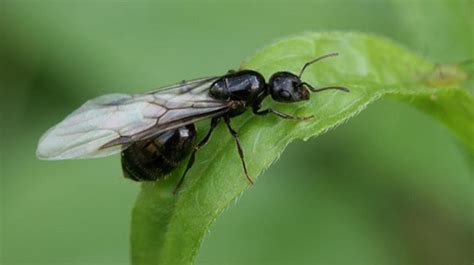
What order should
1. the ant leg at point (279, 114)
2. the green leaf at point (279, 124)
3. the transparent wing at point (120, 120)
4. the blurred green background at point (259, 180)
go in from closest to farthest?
the green leaf at point (279, 124) → the ant leg at point (279, 114) → the transparent wing at point (120, 120) → the blurred green background at point (259, 180)

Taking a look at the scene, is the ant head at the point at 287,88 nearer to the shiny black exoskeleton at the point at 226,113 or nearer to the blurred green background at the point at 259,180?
the shiny black exoskeleton at the point at 226,113

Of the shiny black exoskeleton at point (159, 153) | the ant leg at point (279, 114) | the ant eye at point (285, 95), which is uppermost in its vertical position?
the ant eye at point (285, 95)

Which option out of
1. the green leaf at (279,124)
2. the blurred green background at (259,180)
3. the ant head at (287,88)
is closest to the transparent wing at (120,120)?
the green leaf at (279,124)

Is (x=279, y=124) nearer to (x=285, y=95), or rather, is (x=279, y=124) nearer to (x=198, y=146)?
(x=285, y=95)

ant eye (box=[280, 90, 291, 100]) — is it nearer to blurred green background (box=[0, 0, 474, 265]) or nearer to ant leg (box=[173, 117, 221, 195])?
ant leg (box=[173, 117, 221, 195])

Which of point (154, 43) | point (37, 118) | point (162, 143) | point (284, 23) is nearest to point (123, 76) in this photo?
point (154, 43)

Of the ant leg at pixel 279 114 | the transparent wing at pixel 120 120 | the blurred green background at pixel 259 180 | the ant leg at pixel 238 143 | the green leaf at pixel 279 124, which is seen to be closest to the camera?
the ant leg at pixel 238 143

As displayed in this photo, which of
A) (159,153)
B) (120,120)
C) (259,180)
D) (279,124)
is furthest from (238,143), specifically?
(259,180)
